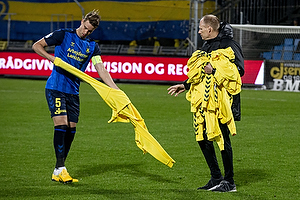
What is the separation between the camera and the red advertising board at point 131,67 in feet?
71.8

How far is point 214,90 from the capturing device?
566 centimetres

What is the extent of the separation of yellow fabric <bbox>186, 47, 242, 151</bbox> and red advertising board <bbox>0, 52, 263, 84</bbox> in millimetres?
15255

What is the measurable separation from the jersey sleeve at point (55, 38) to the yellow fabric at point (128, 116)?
28 cm

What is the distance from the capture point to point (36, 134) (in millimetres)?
10195

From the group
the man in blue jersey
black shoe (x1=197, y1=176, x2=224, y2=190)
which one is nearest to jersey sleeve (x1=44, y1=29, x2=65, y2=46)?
the man in blue jersey

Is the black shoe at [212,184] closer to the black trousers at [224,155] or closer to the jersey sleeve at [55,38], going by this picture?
the black trousers at [224,155]

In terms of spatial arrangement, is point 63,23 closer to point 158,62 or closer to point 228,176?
point 158,62

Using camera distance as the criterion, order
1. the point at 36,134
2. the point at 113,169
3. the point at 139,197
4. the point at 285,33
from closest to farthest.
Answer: the point at 139,197, the point at 113,169, the point at 36,134, the point at 285,33

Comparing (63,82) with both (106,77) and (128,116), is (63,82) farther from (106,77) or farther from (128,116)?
(128,116)

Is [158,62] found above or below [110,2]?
below

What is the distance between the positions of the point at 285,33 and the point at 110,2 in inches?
358

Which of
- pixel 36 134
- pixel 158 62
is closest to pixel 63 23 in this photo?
pixel 158 62

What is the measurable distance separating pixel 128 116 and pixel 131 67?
17.0m

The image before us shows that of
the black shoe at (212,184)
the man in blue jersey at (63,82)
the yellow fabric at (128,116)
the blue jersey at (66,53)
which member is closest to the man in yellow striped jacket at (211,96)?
the black shoe at (212,184)
